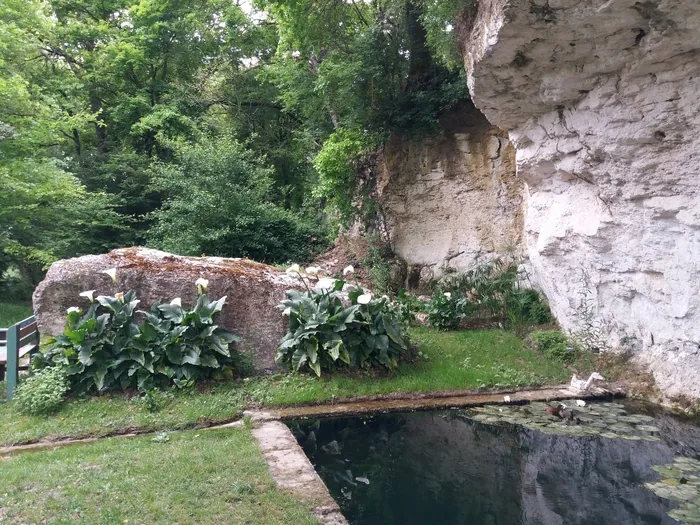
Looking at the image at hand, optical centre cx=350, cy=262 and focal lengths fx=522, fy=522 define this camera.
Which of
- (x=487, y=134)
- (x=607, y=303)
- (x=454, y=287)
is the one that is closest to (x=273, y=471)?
(x=607, y=303)

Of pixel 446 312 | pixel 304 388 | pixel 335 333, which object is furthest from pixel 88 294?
pixel 446 312

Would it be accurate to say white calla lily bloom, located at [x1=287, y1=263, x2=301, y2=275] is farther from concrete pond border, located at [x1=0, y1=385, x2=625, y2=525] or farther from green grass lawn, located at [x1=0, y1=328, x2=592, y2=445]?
concrete pond border, located at [x1=0, y1=385, x2=625, y2=525]

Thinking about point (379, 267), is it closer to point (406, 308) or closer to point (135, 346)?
point (406, 308)

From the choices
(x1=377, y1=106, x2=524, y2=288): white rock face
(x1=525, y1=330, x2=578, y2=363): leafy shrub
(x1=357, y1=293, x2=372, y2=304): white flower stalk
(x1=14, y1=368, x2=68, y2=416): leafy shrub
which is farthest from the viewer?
(x1=377, y1=106, x2=524, y2=288): white rock face

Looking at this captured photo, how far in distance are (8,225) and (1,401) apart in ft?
20.9

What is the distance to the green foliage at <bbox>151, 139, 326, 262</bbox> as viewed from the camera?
11008 mm

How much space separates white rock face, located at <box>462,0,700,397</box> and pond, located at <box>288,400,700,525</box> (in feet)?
4.49

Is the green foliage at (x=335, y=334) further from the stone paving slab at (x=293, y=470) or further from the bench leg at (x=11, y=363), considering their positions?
the bench leg at (x=11, y=363)

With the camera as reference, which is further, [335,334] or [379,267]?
[379,267]

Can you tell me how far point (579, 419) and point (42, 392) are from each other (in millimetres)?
5731

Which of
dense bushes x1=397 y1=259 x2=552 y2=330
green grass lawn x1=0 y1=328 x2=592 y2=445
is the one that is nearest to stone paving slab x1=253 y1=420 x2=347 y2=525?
green grass lawn x1=0 y1=328 x2=592 y2=445

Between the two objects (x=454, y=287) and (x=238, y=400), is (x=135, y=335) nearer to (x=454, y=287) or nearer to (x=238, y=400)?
(x=238, y=400)

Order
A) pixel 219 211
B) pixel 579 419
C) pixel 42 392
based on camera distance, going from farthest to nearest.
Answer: pixel 219 211, pixel 579 419, pixel 42 392

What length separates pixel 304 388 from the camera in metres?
6.21
